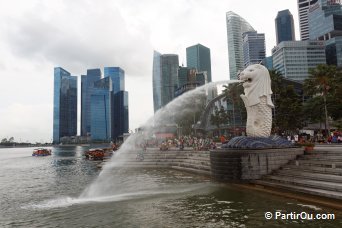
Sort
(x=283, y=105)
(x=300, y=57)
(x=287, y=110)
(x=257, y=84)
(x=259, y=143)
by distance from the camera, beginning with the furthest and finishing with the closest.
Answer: (x=300, y=57) < (x=287, y=110) < (x=283, y=105) < (x=257, y=84) < (x=259, y=143)

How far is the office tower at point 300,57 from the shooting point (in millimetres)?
173375

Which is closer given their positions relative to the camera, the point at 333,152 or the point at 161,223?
the point at 161,223

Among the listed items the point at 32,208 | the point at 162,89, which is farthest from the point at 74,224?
the point at 162,89

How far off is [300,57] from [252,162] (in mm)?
173457

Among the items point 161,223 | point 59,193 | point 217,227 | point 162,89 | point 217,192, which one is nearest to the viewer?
point 217,227

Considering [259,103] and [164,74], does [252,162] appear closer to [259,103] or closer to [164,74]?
[259,103]

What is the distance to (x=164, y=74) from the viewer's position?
628 ft

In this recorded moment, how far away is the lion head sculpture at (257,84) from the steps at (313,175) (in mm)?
4692

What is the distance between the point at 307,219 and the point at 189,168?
17.6 meters

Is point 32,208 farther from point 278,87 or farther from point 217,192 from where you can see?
point 278,87

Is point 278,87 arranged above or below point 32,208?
above

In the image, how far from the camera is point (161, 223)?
37.7ft

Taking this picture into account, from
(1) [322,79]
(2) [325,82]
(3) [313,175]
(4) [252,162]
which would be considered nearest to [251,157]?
(4) [252,162]

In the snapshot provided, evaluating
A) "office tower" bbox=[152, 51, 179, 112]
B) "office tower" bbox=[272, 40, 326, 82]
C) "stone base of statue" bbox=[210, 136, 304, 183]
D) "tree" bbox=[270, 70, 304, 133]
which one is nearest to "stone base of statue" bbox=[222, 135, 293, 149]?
"stone base of statue" bbox=[210, 136, 304, 183]
